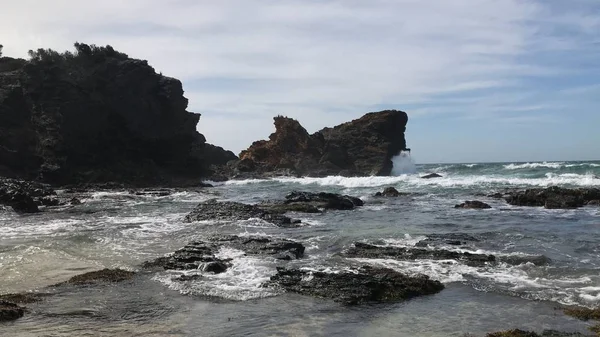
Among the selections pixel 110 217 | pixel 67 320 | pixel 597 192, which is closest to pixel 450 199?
pixel 597 192

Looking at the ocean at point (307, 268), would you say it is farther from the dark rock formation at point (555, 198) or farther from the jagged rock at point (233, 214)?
the dark rock formation at point (555, 198)

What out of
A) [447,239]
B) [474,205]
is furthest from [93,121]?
[447,239]

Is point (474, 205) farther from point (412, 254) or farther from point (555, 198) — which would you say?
point (412, 254)

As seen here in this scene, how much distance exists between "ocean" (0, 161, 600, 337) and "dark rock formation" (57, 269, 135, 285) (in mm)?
386

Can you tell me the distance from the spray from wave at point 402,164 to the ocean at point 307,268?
54938 millimetres

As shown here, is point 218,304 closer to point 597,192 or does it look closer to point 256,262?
point 256,262

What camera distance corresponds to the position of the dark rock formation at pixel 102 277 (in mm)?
11438

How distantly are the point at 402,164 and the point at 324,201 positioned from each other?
53894mm

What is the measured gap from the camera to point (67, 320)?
857 cm

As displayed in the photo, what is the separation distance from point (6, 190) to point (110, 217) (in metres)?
10.5

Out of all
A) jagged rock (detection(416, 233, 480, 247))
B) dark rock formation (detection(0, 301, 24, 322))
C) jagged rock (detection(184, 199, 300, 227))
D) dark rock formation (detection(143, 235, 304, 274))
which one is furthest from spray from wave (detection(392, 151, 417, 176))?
dark rock formation (detection(0, 301, 24, 322))

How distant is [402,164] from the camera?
8106 cm

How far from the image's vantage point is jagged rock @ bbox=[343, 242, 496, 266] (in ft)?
44.4

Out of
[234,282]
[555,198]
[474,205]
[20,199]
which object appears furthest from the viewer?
[20,199]
